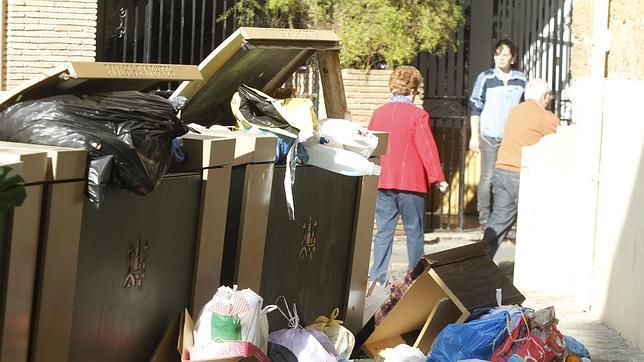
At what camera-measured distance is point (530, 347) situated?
5602mm

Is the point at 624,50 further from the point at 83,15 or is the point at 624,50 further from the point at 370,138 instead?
the point at 83,15

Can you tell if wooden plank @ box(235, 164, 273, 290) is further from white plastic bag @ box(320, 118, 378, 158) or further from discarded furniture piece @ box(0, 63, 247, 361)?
white plastic bag @ box(320, 118, 378, 158)

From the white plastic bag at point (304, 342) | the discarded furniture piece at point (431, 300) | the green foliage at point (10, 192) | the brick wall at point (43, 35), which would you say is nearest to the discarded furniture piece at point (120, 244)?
the white plastic bag at point (304, 342)

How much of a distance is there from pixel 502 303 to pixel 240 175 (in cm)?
198

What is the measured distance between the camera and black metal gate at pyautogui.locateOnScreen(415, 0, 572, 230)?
12.6 m

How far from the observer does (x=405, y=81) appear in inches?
358

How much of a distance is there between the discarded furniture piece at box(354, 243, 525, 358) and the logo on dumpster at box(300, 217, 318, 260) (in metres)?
0.64

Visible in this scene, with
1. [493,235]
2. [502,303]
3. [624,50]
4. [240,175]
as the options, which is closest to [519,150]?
[493,235]

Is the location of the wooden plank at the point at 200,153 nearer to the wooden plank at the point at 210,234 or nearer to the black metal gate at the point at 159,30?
the wooden plank at the point at 210,234

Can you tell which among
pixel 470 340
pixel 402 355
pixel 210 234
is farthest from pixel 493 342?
pixel 210 234

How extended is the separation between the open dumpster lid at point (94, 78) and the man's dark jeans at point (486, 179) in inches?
272

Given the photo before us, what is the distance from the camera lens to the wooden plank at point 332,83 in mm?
5988

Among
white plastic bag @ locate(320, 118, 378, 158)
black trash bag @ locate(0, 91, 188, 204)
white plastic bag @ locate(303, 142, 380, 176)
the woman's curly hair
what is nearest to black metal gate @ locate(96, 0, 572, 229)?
→ the woman's curly hair

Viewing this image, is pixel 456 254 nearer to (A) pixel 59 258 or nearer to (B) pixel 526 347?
(B) pixel 526 347
